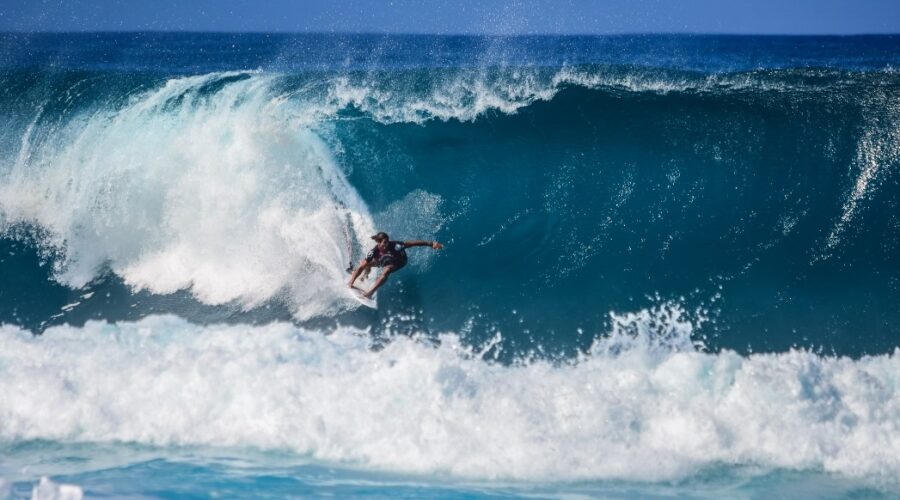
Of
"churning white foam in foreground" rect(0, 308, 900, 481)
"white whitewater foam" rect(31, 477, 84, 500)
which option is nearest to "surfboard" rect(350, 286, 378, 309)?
"churning white foam in foreground" rect(0, 308, 900, 481)

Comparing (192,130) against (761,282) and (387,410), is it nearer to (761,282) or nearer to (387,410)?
(387,410)

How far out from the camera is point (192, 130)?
10891 mm

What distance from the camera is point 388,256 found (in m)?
8.62

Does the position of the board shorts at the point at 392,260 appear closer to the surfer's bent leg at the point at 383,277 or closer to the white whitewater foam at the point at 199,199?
the surfer's bent leg at the point at 383,277

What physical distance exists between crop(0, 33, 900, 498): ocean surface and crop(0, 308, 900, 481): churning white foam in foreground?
0.09ft

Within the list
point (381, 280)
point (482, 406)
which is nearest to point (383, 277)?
point (381, 280)

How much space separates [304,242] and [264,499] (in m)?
4.20

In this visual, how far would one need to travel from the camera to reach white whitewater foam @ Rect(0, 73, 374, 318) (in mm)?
9633

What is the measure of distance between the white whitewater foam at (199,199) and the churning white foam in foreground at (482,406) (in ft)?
5.91

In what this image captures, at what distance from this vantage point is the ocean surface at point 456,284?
21.7 feet

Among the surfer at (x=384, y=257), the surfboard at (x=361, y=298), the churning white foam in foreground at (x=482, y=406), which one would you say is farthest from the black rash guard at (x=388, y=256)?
the churning white foam in foreground at (x=482, y=406)

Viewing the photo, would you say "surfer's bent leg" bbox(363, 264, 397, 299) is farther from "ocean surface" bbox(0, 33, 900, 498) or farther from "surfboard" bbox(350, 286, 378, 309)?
"ocean surface" bbox(0, 33, 900, 498)

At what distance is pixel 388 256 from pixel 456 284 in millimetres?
1231

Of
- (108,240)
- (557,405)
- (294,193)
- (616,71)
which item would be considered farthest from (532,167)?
(108,240)
